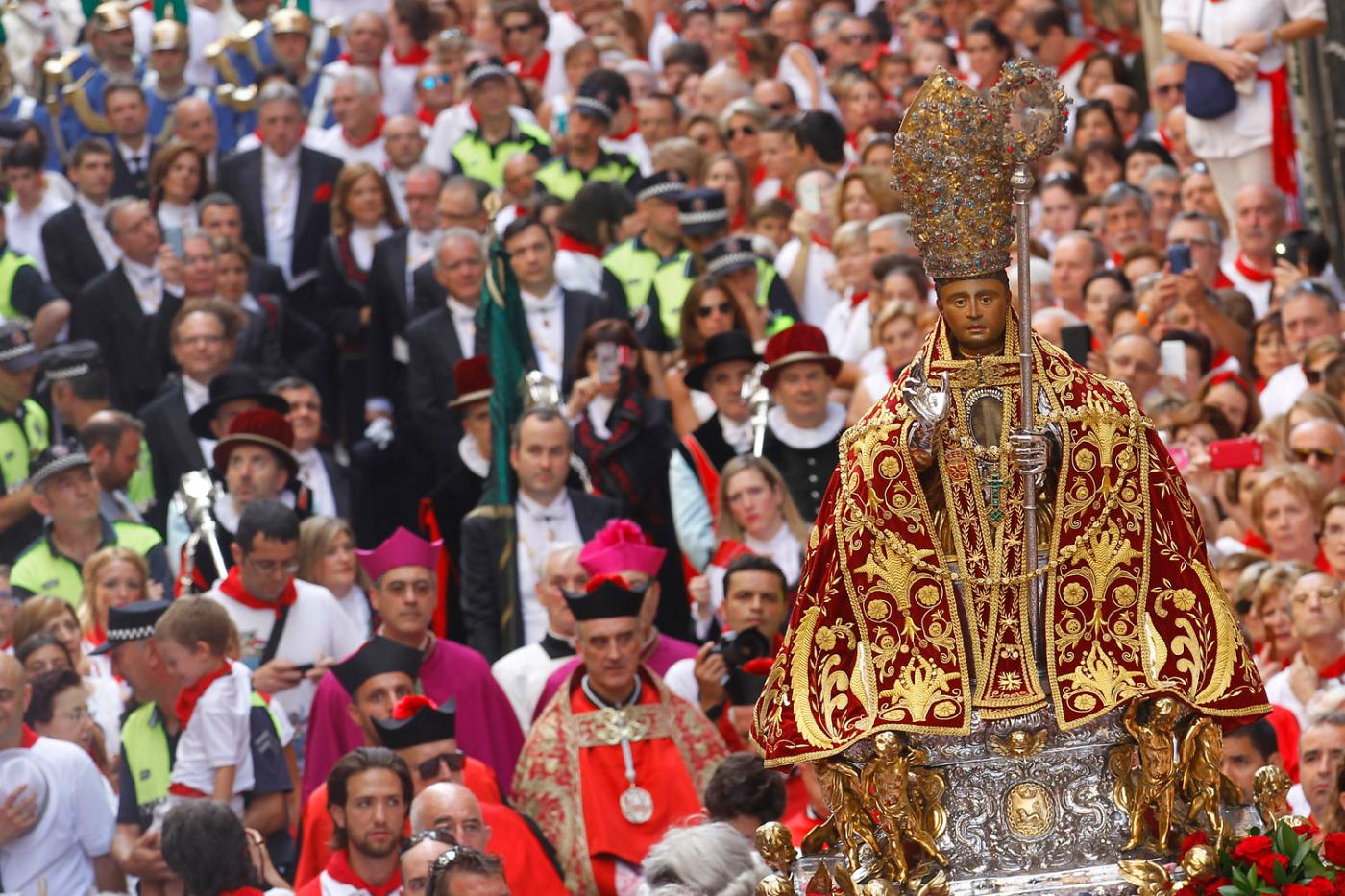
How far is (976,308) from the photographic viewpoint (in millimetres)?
8195

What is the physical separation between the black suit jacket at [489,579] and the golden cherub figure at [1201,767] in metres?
5.40

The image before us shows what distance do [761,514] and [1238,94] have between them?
177 inches

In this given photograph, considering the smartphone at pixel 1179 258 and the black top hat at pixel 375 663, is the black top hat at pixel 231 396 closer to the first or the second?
the black top hat at pixel 375 663

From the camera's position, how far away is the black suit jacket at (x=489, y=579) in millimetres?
13367

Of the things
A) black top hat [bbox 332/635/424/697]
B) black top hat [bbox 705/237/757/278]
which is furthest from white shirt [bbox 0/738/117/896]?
black top hat [bbox 705/237/757/278]

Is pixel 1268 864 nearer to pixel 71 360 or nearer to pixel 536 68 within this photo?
pixel 71 360

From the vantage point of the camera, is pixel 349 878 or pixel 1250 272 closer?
pixel 349 878

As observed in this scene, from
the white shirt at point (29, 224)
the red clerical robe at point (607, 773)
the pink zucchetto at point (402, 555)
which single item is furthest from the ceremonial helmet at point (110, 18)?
the red clerical robe at point (607, 773)

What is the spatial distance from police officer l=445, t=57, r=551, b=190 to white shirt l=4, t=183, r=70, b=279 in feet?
8.16

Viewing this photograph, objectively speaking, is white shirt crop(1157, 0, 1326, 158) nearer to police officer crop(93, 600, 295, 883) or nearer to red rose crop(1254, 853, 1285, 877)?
police officer crop(93, 600, 295, 883)

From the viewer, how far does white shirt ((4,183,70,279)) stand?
1845cm

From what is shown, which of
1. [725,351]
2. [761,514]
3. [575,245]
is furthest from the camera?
[575,245]

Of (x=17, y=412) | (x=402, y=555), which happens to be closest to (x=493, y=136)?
(x=17, y=412)

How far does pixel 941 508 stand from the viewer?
8.37 metres
